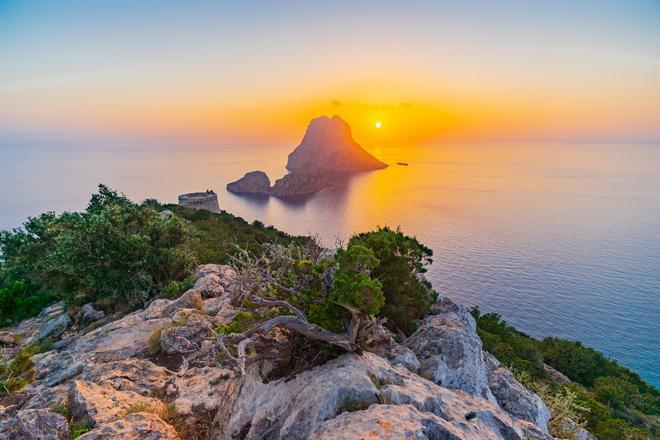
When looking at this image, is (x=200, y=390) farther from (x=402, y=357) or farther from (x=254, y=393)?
(x=402, y=357)

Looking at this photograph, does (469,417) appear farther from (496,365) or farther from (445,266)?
(445,266)

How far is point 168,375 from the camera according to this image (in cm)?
1310

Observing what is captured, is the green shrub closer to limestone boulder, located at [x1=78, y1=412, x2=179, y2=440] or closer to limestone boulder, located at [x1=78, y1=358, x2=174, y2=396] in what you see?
limestone boulder, located at [x1=78, y1=358, x2=174, y2=396]

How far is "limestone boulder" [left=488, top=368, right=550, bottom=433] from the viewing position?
12695 mm

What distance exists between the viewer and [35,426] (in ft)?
27.8

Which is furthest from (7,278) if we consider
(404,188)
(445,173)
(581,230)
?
(445,173)

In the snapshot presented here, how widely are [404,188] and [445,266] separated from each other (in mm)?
90886

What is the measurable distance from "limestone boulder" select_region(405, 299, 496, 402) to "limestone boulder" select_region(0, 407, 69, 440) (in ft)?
36.0

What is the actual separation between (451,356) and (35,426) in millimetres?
13088

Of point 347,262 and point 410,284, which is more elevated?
point 347,262

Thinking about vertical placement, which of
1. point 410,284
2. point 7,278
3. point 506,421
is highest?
point 410,284

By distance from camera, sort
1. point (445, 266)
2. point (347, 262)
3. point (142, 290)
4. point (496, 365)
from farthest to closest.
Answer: point (445, 266) < point (142, 290) < point (496, 365) < point (347, 262)

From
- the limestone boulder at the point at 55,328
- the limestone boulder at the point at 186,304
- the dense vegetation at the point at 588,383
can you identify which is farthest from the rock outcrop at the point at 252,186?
the limestone boulder at the point at 186,304

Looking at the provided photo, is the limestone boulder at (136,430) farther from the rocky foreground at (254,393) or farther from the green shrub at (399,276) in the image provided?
the green shrub at (399,276)
